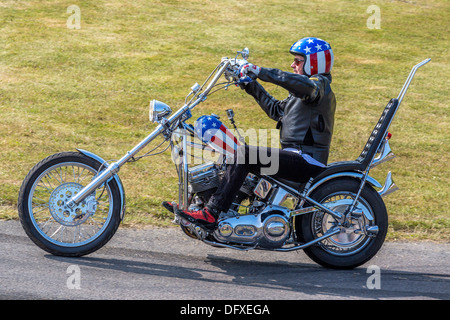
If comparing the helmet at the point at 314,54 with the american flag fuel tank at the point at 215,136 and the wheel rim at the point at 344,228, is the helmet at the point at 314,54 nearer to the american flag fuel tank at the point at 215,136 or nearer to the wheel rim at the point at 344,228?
the american flag fuel tank at the point at 215,136

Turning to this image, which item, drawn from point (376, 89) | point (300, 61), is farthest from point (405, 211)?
point (376, 89)

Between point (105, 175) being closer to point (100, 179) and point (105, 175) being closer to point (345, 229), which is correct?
point (100, 179)

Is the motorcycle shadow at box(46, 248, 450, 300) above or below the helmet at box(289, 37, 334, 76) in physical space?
below

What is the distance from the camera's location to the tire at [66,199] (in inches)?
181

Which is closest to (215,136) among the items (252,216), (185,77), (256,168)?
(256,168)

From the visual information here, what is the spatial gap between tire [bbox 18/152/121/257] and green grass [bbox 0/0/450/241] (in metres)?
0.96

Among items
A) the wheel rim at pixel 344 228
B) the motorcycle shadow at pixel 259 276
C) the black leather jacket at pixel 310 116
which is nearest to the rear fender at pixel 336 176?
the wheel rim at pixel 344 228

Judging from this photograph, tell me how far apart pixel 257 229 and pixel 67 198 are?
148 cm

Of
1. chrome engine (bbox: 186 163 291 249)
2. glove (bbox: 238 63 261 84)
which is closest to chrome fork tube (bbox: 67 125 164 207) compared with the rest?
chrome engine (bbox: 186 163 291 249)

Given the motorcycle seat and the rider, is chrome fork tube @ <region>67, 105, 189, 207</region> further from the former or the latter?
the motorcycle seat

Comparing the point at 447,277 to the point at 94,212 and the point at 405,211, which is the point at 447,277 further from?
the point at 94,212

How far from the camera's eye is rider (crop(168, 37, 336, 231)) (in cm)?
453

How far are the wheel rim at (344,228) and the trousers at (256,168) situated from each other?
349 millimetres
